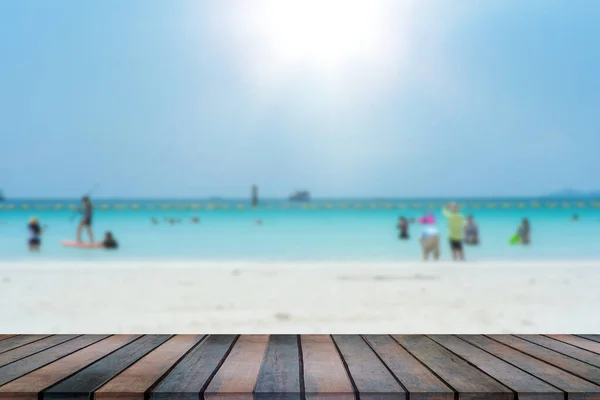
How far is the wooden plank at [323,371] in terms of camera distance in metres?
1.46

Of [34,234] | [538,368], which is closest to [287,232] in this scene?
[34,234]

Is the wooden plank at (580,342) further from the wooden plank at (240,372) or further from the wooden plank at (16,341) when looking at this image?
the wooden plank at (16,341)

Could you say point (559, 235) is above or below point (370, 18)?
below

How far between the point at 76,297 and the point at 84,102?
1076 cm

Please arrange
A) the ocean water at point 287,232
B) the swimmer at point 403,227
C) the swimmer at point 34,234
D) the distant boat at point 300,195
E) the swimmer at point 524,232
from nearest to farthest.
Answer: the swimmer at point 34,234
the ocean water at point 287,232
the swimmer at point 524,232
the swimmer at point 403,227
the distant boat at point 300,195

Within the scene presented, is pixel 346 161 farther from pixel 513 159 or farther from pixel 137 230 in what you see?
pixel 137 230

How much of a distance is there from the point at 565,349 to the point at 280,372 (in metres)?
1.00

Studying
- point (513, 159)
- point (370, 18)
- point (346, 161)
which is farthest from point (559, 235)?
point (370, 18)

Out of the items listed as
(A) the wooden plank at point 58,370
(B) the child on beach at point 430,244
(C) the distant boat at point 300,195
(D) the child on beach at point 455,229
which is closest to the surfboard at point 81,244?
(B) the child on beach at point 430,244

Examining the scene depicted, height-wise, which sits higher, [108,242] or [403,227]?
[403,227]

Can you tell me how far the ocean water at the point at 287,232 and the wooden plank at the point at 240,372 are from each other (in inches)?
300

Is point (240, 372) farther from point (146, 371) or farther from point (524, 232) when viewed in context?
point (524, 232)

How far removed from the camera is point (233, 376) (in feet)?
5.25

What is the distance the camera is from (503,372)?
1.66m
